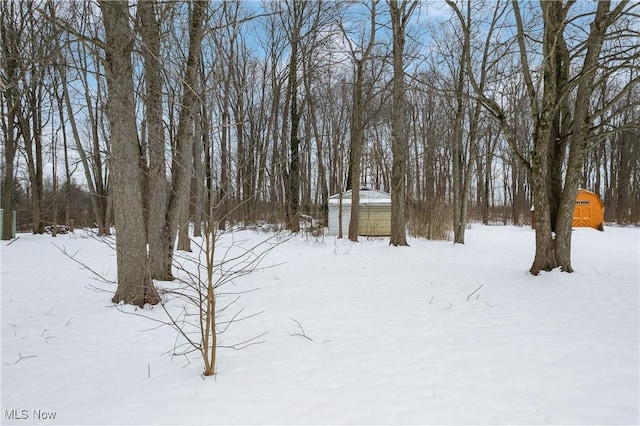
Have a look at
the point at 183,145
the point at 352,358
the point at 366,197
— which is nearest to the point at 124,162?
the point at 183,145

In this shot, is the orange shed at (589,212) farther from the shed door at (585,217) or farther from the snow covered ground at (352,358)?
the snow covered ground at (352,358)

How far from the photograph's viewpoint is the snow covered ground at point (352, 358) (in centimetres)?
224

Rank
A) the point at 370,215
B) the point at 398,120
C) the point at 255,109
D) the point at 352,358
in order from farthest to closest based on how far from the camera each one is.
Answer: the point at 255,109 < the point at 370,215 < the point at 398,120 < the point at 352,358

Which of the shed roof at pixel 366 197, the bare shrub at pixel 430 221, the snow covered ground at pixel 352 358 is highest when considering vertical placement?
the shed roof at pixel 366 197

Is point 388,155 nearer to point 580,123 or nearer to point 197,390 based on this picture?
point 580,123

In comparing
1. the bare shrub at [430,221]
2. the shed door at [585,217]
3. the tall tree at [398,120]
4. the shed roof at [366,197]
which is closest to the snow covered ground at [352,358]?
the tall tree at [398,120]

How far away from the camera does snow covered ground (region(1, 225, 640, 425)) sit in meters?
2.24

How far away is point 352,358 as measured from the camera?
120 inches

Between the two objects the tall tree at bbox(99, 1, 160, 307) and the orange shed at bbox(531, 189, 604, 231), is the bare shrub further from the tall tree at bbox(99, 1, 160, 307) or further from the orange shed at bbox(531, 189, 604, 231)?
the tall tree at bbox(99, 1, 160, 307)

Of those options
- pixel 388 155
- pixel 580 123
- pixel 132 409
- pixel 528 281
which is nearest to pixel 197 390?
pixel 132 409

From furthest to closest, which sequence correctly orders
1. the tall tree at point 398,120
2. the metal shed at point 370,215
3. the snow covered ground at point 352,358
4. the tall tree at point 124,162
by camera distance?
the metal shed at point 370,215
the tall tree at point 398,120
the tall tree at point 124,162
the snow covered ground at point 352,358

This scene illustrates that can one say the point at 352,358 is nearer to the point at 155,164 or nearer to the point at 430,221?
the point at 155,164

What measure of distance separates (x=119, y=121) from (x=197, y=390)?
3404 mm

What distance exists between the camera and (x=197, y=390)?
2.49 metres
